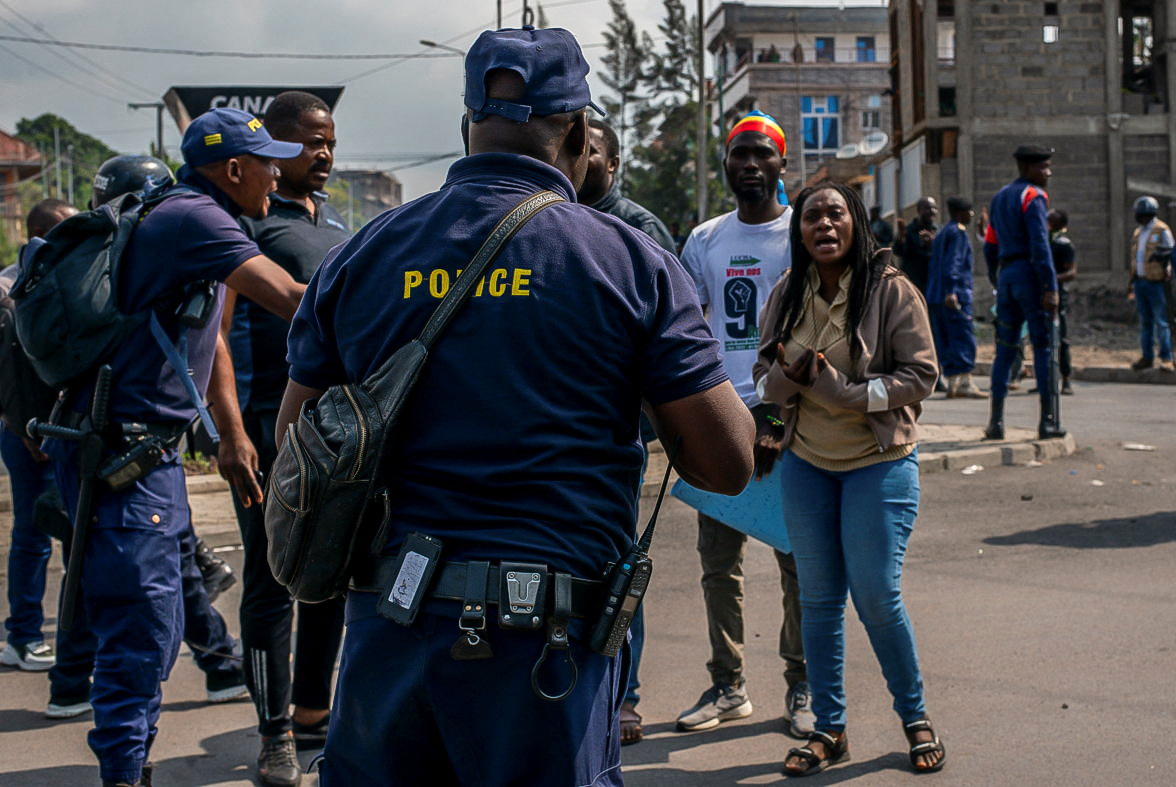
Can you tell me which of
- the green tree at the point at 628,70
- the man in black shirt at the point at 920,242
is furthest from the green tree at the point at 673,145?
the man in black shirt at the point at 920,242

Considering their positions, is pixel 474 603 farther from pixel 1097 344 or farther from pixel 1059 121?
pixel 1059 121

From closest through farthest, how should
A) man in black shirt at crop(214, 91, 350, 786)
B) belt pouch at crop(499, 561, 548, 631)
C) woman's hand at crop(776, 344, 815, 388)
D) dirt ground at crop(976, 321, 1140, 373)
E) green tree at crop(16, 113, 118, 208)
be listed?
belt pouch at crop(499, 561, 548, 631)
woman's hand at crop(776, 344, 815, 388)
man in black shirt at crop(214, 91, 350, 786)
dirt ground at crop(976, 321, 1140, 373)
green tree at crop(16, 113, 118, 208)

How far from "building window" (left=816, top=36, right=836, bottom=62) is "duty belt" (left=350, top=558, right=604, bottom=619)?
82.8 metres

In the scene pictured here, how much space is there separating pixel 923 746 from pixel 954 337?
36.0 feet

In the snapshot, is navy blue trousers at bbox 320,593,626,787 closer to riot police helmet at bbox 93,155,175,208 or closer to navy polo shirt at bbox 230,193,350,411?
navy polo shirt at bbox 230,193,350,411

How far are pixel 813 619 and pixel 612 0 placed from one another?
3004 inches

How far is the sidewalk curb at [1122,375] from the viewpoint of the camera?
17031 millimetres

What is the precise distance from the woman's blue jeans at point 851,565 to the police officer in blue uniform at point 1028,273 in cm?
629

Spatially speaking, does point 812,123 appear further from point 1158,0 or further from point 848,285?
point 848,285

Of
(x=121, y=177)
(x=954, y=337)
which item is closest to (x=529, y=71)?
(x=121, y=177)

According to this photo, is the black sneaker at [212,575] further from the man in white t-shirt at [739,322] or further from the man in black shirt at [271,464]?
the man in white t-shirt at [739,322]

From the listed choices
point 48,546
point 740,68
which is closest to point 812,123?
point 740,68

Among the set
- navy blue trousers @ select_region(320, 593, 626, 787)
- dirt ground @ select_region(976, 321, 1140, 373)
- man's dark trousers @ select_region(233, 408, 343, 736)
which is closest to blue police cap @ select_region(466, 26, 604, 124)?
navy blue trousers @ select_region(320, 593, 626, 787)

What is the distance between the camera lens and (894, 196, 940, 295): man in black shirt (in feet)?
51.2
